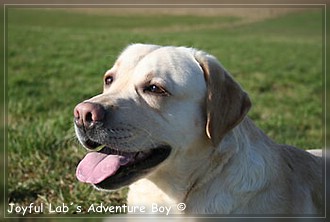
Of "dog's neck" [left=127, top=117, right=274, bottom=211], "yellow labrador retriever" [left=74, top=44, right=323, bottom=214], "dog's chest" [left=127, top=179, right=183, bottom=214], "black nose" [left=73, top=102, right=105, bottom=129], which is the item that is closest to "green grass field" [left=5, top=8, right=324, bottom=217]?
"dog's chest" [left=127, top=179, right=183, bottom=214]

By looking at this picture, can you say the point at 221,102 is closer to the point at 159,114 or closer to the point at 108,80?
the point at 159,114

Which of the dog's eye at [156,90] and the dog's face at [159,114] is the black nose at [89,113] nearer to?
the dog's face at [159,114]

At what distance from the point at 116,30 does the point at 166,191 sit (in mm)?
14836

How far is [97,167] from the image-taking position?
3430 millimetres

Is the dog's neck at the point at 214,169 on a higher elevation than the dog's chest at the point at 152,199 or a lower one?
higher

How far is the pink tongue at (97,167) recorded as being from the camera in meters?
3.33

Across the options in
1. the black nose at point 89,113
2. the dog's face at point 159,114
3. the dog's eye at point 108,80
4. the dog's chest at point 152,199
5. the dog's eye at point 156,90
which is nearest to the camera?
the black nose at point 89,113

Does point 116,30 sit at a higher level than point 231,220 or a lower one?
lower

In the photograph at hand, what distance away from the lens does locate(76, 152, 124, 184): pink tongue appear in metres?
3.33

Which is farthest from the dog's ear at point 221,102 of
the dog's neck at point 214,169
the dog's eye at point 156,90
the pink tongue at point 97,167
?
the pink tongue at point 97,167

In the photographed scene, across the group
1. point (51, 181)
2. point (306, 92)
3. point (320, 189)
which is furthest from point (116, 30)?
point (320, 189)

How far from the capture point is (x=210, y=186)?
3.37m

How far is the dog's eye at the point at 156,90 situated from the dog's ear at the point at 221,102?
0.28 m

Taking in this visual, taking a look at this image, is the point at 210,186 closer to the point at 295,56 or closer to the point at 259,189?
the point at 259,189
